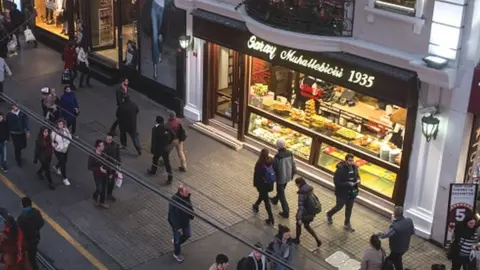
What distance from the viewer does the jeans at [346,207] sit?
46.8ft

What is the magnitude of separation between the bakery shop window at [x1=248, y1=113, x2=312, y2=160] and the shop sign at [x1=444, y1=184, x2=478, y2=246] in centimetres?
433

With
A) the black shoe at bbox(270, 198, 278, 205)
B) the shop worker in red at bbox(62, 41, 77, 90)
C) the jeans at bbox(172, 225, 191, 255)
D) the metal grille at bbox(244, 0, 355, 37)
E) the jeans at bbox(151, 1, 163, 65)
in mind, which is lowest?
the black shoe at bbox(270, 198, 278, 205)

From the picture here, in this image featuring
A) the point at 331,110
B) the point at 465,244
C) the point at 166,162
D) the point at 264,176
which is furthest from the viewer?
the point at 331,110

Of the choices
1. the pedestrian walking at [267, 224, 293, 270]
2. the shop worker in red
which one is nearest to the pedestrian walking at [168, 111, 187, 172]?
the pedestrian walking at [267, 224, 293, 270]

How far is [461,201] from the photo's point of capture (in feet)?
42.9

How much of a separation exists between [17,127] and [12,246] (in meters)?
5.17

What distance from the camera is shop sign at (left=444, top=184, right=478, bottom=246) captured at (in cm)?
1297

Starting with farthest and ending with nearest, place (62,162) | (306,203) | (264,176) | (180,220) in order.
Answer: (62,162) < (264,176) < (306,203) < (180,220)

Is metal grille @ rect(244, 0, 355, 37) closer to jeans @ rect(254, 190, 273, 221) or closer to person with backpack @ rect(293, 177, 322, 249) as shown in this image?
person with backpack @ rect(293, 177, 322, 249)

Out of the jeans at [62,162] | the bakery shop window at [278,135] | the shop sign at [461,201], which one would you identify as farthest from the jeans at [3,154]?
the shop sign at [461,201]

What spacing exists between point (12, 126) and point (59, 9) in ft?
32.5

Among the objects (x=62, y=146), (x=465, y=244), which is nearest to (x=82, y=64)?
(x=62, y=146)

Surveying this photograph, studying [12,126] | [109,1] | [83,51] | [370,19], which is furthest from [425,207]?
[109,1]

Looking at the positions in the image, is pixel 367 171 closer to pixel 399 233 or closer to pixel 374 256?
pixel 399 233
